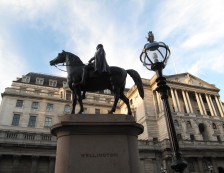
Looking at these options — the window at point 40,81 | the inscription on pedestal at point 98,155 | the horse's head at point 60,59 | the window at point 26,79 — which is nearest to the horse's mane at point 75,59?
the horse's head at point 60,59

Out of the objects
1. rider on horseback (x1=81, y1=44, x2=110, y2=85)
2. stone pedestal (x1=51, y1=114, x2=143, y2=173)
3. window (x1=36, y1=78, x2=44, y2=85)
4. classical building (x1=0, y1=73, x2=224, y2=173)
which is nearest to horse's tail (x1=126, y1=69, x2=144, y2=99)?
rider on horseback (x1=81, y1=44, x2=110, y2=85)

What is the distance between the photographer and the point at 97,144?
265 inches

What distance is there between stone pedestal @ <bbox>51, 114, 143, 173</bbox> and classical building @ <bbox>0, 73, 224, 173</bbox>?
81.2ft

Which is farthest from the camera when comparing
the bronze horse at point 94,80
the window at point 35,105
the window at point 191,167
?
the window at point 35,105

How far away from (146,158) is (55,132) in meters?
31.1

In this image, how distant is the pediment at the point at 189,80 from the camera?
53.6 meters

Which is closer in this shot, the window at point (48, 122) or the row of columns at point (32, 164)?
the row of columns at point (32, 164)

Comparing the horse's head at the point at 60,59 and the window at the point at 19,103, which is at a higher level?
the window at the point at 19,103

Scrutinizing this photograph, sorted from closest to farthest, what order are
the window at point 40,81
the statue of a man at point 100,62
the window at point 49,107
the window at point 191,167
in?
the statue of a man at point 100,62
the window at point 191,167
the window at point 49,107
the window at point 40,81

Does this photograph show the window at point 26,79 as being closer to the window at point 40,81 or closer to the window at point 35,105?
the window at point 40,81

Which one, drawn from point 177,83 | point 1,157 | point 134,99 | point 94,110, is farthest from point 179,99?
point 1,157

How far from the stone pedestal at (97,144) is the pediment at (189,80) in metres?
47.7

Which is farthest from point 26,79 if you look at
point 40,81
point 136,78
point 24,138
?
point 136,78

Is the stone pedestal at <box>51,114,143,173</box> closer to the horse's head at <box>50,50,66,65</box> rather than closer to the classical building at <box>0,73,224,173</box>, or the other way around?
the horse's head at <box>50,50,66,65</box>
